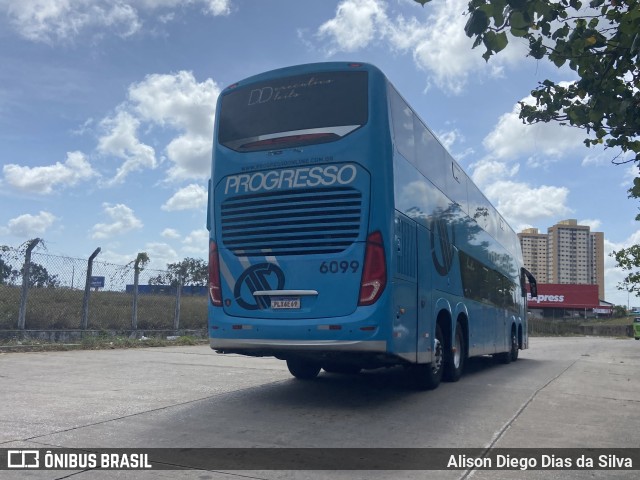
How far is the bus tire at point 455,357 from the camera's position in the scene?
10195mm

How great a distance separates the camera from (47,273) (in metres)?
14.4

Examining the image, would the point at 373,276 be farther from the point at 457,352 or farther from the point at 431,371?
the point at 457,352

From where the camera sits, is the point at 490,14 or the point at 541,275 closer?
the point at 490,14

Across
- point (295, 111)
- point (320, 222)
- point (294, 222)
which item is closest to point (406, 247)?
point (320, 222)

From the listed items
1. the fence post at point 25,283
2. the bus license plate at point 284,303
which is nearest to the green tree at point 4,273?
the fence post at point 25,283

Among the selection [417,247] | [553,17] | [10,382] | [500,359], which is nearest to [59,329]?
[10,382]

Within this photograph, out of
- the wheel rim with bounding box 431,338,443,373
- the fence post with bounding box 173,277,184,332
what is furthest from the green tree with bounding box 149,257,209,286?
the wheel rim with bounding box 431,338,443,373

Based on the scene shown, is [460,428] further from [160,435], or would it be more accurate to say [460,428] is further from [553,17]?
[553,17]

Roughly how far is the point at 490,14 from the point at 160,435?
4671mm

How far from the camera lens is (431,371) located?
364 inches

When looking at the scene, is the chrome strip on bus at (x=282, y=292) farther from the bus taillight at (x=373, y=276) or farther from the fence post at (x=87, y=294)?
the fence post at (x=87, y=294)

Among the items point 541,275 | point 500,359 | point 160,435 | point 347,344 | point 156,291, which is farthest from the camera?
point 541,275

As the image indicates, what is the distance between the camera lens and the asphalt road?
5.50m

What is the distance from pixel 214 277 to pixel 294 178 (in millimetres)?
1707
